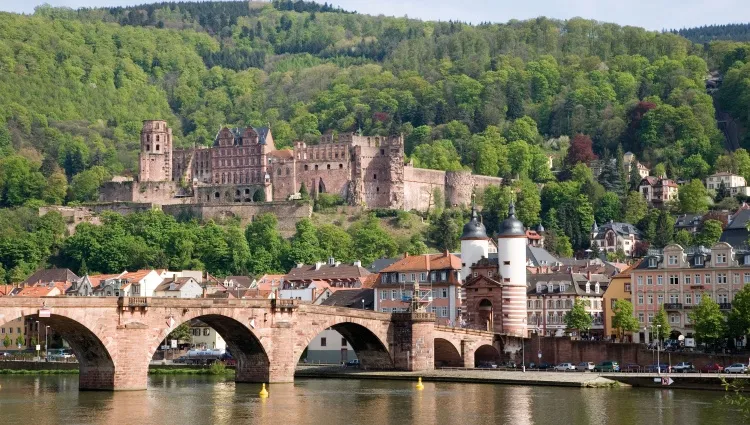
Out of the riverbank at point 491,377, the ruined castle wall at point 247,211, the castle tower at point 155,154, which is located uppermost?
the castle tower at point 155,154

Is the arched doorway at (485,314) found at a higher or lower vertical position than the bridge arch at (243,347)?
higher

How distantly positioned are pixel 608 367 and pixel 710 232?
5587 centimetres

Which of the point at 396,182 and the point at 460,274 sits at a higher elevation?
the point at 396,182

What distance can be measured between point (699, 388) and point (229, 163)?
103679 mm

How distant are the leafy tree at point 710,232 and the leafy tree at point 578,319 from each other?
39160mm

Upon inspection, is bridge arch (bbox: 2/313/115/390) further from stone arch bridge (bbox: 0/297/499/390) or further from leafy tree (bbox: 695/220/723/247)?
leafy tree (bbox: 695/220/723/247)

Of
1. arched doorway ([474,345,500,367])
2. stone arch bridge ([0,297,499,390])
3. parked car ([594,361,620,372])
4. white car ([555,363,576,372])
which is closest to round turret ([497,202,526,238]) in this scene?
stone arch bridge ([0,297,499,390])

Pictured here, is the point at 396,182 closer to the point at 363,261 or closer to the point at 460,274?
the point at 363,261

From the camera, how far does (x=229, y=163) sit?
17550 cm

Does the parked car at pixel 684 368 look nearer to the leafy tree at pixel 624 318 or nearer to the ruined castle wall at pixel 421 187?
the leafy tree at pixel 624 318

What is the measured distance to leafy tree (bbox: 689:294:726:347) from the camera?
8981cm

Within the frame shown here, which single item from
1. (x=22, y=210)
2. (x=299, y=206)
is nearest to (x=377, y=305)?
(x=299, y=206)

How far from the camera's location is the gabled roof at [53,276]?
137m

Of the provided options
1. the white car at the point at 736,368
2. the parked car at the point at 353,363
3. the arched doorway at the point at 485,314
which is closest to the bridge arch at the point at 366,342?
the parked car at the point at 353,363
